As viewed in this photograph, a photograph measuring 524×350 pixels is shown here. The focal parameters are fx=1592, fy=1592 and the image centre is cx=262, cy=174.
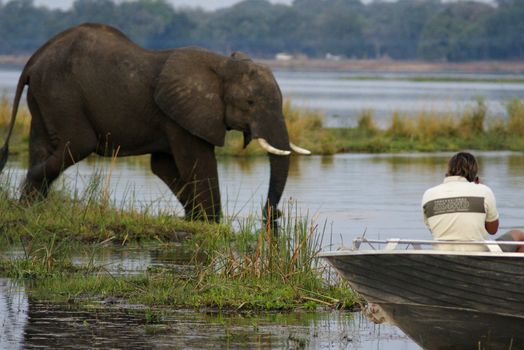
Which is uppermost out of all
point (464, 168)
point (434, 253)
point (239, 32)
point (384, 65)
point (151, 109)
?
point (239, 32)

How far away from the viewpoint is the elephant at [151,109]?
17.9 m

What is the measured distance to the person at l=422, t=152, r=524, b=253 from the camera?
1056 centimetres

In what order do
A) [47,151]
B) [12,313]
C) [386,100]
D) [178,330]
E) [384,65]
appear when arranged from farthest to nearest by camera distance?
[384,65] → [386,100] → [47,151] → [12,313] → [178,330]

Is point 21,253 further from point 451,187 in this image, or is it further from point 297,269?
point 451,187

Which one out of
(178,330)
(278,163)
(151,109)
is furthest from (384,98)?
(178,330)

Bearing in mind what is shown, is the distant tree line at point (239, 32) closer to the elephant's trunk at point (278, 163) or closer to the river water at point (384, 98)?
the river water at point (384, 98)

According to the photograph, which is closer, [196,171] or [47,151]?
[196,171]

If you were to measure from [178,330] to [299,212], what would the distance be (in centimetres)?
799

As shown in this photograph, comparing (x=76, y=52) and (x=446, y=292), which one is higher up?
(x=76, y=52)

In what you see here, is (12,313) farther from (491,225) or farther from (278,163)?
(278,163)

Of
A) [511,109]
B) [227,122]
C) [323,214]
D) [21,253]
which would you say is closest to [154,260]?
[21,253]

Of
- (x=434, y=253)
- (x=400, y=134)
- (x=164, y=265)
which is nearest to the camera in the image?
(x=434, y=253)

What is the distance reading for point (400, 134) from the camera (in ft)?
111

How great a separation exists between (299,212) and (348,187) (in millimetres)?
4229
